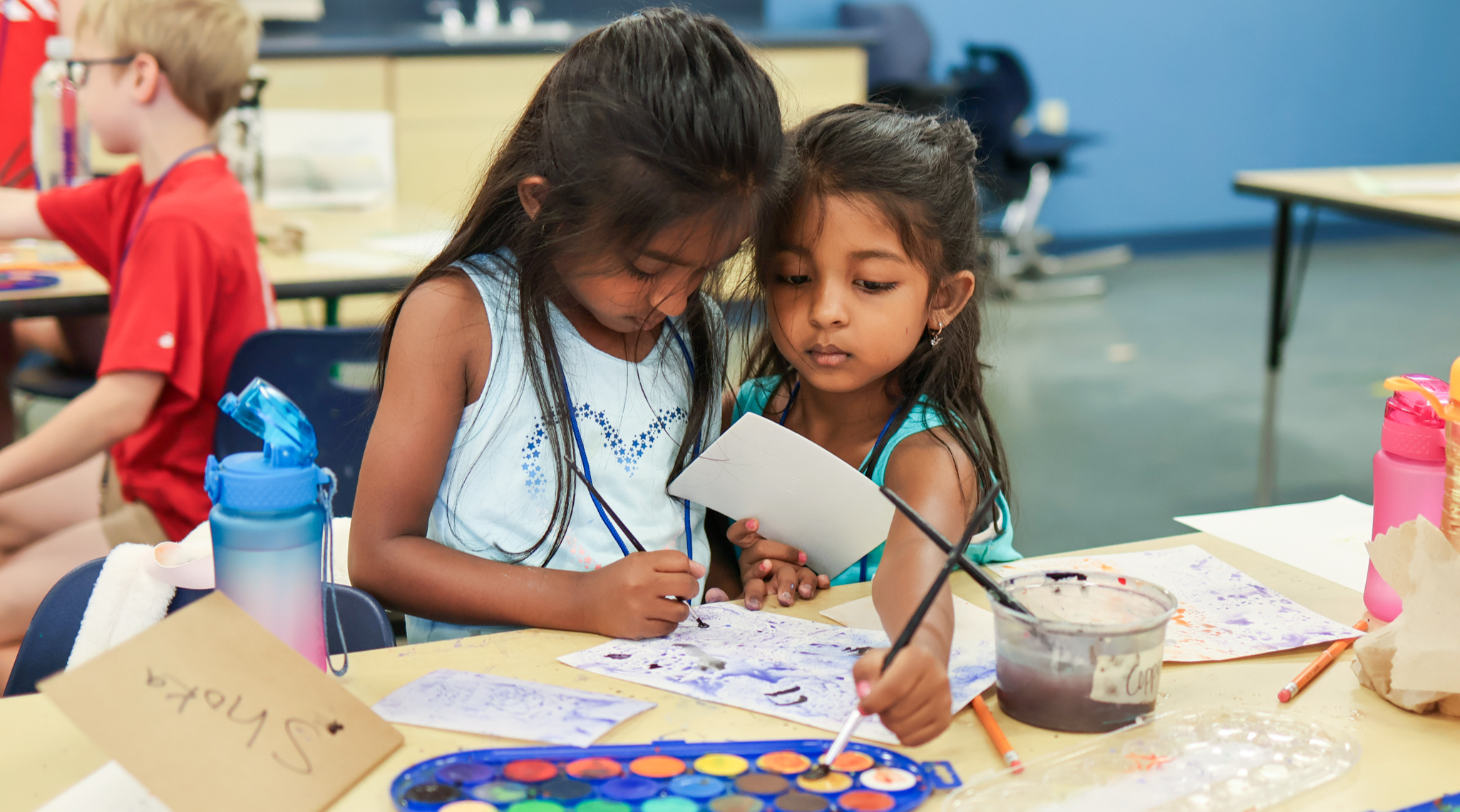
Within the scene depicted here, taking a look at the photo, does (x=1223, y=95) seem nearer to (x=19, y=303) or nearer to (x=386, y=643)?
(x=19, y=303)

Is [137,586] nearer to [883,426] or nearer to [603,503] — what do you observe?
[603,503]

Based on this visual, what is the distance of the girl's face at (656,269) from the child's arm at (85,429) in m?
0.91

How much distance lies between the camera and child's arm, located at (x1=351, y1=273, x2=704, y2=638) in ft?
3.22

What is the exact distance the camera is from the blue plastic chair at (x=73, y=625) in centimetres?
99

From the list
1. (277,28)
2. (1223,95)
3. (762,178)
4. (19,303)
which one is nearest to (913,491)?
(762,178)

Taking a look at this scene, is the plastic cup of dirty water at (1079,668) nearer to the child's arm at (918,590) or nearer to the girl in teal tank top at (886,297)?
the child's arm at (918,590)

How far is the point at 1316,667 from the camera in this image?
2.88 feet

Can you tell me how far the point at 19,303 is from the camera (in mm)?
1967

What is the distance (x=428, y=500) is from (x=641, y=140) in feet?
1.17

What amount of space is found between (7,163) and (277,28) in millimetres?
2742

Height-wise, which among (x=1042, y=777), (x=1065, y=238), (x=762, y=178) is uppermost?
(x=762, y=178)

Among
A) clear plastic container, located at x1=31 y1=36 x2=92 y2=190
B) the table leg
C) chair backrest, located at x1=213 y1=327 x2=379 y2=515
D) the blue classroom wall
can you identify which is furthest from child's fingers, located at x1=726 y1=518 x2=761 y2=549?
the blue classroom wall

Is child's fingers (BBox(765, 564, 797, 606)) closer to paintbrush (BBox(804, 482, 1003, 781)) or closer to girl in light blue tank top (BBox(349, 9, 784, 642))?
girl in light blue tank top (BBox(349, 9, 784, 642))

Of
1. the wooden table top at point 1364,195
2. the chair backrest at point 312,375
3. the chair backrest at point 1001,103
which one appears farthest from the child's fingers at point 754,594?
the chair backrest at point 1001,103
